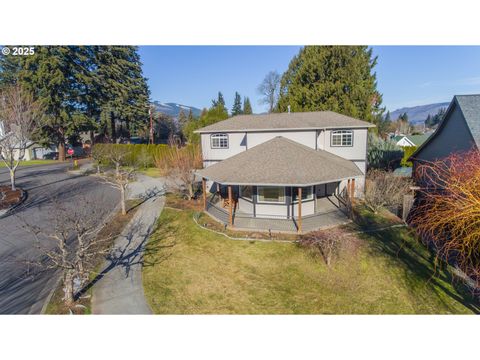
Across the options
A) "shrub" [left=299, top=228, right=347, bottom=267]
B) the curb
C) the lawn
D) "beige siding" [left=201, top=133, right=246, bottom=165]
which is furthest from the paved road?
"shrub" [left=299, top=228, right=347, bottom=267]

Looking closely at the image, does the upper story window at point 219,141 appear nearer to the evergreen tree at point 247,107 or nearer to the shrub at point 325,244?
the shrub at point 325,244

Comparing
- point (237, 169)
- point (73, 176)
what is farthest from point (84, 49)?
point (237, 169)

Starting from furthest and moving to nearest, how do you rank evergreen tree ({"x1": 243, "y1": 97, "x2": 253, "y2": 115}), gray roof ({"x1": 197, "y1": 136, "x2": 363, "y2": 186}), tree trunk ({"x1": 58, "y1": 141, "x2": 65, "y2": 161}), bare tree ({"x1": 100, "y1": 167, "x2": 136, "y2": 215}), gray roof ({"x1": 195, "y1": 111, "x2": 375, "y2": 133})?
evergreen tree ({"x1": 243, "y1": 97, "x2": 253, "y2": 115}), tree trunk ({"x1": 58, "y1": 141, "x2": 65, "y2": 161}), gray roof ({"x1": 195, "y1": 111, "x2": 375, "y2": 133}), bare tree ({"x1": 100, "y1": 167, "x2": 136, "y2": 215}), gray roof ({"x1": 197, "y1": 136, "x2": 363, "y2": 186})

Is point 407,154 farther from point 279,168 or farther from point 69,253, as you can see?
point 69,253

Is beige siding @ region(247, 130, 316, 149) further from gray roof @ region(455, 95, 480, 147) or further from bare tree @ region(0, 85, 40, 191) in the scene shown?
bare tree @ region(0, 85, 40, 191)

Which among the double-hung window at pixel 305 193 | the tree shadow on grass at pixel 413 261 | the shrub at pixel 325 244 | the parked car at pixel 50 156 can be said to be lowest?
the tree shadow on grass at pixel 413 261

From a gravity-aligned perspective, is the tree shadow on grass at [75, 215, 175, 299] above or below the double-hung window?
below

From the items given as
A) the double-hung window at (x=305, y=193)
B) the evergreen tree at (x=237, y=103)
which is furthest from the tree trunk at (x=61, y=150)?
the evergreen tree at (x=237, y=103)

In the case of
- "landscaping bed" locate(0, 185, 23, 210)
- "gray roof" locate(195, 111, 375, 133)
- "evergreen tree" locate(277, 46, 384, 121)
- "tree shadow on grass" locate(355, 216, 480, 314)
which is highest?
"evergreen tree" locate(277, 46, 384, 121)
